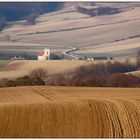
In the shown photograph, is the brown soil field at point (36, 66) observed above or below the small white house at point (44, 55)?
below

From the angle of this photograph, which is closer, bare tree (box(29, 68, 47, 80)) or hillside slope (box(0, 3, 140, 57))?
bare tree (box(29, 68, 47, 80))

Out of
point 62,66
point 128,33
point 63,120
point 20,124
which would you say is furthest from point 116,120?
point 128,33

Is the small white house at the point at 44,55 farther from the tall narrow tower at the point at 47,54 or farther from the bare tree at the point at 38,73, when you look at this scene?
the bare tree at the point at 38,73

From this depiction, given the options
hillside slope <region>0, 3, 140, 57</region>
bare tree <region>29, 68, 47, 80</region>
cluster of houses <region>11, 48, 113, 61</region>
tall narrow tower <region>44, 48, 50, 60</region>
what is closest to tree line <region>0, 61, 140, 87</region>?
bare tree <region>29, 68, 47, 80</region>

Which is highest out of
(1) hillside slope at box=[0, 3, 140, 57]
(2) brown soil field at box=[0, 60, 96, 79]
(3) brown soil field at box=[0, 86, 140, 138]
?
(1) hillside slope at box=[0, 3, 140, 57]

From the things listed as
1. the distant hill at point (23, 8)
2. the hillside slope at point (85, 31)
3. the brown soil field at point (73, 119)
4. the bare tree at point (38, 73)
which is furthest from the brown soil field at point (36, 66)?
the brown soil field at point (73, 119)

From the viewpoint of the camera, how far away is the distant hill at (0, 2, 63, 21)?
111 feet

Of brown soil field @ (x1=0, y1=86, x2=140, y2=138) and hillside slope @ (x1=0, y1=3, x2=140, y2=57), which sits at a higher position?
hillside slope @ (x1=0, y1=3, x2=140, y2=57)

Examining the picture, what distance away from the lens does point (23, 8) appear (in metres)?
35.3

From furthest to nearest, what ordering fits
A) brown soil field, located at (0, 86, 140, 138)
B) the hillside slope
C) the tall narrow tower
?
the hillside slope → the tall narrow tower → brown soil field, located at (0, 86, 140, 138)

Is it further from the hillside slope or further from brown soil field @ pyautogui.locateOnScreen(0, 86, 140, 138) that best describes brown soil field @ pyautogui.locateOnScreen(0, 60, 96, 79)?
brown soil field @ pyautogui.locateOnScreen(0, 86, 140, 138)

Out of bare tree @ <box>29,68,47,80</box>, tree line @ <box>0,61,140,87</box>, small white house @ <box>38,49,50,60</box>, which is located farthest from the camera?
small white house @ <box>38,49,50,60</box>

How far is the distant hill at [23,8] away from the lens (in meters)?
33.9

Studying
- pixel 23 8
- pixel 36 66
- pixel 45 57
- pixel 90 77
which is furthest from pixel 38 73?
pixel 23 8
